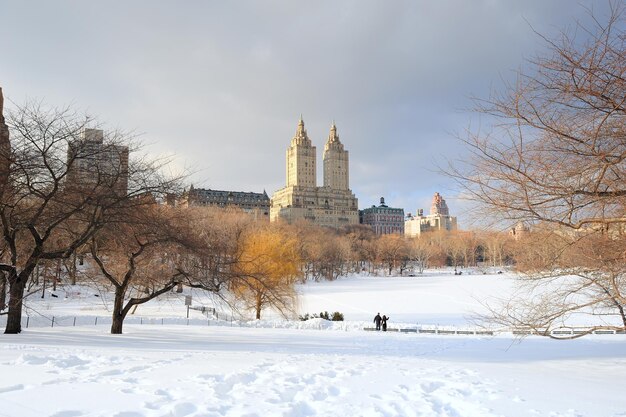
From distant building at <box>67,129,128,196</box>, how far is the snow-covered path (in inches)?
172

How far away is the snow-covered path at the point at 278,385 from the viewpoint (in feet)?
17.2

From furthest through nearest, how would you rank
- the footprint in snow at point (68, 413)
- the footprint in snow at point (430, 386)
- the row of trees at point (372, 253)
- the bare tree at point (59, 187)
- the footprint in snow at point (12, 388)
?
1. the row of trees at point (372, 253)
2. the bare tree at point (59, 187)
3. the footprint in snow at point (430, 386)
4. the footprint in snow at point (12, 388)
5. the footprint in snow at point (68, 413)

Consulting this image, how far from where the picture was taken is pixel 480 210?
7012mm

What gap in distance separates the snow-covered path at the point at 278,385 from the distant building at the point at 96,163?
436 cm

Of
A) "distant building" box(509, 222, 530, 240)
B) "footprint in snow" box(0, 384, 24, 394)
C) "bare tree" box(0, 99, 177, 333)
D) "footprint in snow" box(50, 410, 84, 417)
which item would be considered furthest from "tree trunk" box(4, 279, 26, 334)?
"distant building" box(509, 222, 530, 240)

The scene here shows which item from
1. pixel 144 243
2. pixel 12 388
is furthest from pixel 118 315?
pixel 12 388

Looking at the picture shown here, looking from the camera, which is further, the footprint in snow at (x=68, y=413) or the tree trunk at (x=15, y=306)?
the tree trunk at (x=15, y=306)

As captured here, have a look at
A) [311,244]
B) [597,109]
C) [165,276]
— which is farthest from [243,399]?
[311,244]

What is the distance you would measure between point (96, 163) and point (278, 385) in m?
8.92

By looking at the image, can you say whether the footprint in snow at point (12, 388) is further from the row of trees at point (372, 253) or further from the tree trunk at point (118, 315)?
the row of trees at point (372, 253)

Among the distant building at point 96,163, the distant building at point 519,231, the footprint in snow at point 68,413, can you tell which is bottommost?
the footprint in snow at point 68,413

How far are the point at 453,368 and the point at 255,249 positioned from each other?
1130 inches

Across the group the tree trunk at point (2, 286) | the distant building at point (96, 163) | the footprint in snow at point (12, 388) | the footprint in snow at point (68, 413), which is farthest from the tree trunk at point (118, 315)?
the footprint in snow at point (68, 413)

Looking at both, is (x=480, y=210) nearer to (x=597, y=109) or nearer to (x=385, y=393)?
(x=597, y=109)
